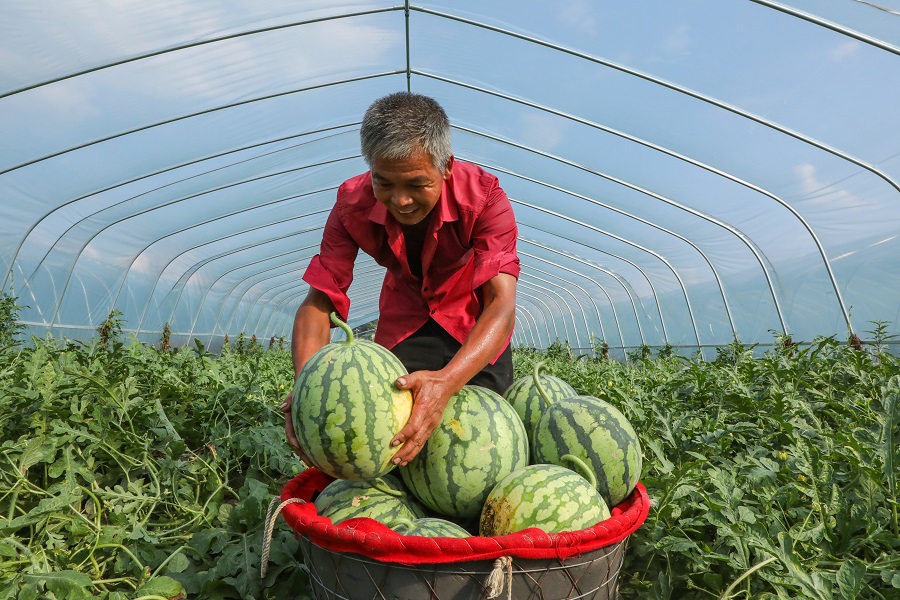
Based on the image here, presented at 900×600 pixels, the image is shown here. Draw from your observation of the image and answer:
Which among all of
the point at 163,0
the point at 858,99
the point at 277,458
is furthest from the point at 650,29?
the point at 277,458

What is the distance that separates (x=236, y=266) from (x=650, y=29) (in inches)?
564

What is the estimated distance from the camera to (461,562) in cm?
140

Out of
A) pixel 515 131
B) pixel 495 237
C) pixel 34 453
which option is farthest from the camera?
pixel 515 131

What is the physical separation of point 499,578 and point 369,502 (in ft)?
1.98

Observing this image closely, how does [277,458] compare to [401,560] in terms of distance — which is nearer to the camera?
[401,560]

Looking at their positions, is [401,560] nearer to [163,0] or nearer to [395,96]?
[395,96]

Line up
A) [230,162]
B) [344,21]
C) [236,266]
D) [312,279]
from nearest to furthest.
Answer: [312,279], [344,21], [230,162], [236,266]

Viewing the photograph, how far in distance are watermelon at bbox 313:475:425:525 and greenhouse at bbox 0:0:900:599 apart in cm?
22

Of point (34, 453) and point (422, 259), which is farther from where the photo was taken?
point (422, 259)

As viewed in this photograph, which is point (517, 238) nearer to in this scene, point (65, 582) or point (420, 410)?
point (420, 410)

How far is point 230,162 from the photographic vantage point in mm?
10984

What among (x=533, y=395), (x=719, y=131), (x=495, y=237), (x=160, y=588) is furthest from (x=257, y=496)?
(x=719, y=131)

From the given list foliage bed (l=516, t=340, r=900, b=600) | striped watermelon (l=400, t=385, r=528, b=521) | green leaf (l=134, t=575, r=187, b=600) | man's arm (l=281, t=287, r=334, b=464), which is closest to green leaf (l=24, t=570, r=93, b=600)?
green leaf (l=134, t=575, r=187, b=600)

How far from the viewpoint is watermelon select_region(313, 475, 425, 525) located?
5.92 ft
